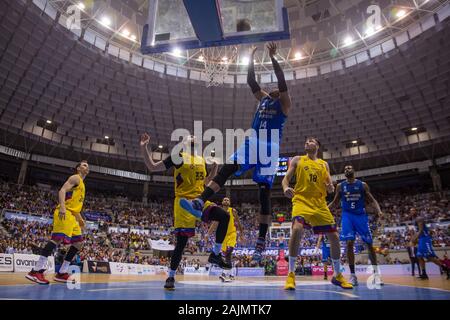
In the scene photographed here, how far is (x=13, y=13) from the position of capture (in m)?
21.9

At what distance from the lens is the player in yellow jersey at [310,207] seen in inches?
215

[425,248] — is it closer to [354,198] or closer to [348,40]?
[354,198]

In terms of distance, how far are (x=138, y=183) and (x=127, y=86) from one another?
17758mm

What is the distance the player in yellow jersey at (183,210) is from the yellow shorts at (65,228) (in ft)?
8.98

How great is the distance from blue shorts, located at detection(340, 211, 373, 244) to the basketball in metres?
5.36

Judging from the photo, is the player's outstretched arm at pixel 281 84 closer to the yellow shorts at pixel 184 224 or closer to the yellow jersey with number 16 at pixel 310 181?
the yellow jersey with number 16 at pixel 310 181

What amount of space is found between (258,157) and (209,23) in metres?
4.67

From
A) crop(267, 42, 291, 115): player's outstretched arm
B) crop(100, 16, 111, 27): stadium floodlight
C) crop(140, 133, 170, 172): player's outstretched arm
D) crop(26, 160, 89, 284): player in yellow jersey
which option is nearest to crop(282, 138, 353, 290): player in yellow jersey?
crop(267, 42, 291, 115): player's outstretched arm

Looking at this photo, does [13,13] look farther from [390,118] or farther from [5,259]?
[390,118]

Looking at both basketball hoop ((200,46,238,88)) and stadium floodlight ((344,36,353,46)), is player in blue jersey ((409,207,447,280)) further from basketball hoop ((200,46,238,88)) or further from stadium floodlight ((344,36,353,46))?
stadium floodlight ((344,36,353,46))

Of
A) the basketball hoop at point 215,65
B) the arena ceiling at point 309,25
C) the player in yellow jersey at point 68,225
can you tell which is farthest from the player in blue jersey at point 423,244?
the arena ceiling at point 309,25

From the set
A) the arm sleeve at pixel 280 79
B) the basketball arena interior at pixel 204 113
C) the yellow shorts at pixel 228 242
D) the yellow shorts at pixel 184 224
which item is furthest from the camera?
the basketball arena interior at pixel 204 113

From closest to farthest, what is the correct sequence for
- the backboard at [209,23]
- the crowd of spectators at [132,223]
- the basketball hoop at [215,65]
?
the backboard at [209,23] → the basketball hoop at [215,65] → the crowd of spectators at [132,223]
